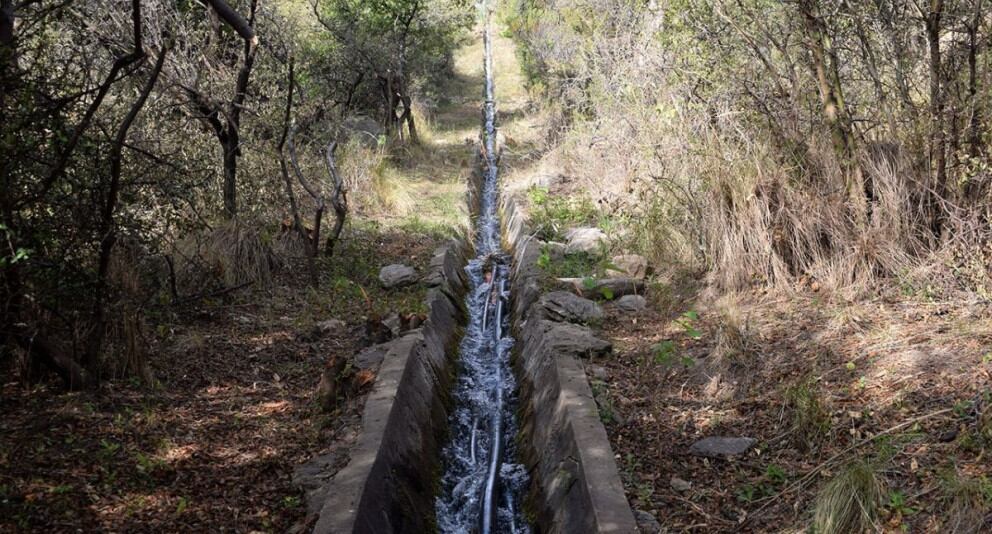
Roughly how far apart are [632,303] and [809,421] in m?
3.23

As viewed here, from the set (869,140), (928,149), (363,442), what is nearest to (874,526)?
(363,442)

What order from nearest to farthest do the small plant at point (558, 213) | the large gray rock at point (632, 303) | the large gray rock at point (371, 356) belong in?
the large gray rock at point (371, 356), the large gray rock at point (632, 303), the small plant at point (558, 213)

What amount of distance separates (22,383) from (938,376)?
5578 mm

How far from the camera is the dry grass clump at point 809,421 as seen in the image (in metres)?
4.41

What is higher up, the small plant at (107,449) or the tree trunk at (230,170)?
the tree trunk at (230,170)

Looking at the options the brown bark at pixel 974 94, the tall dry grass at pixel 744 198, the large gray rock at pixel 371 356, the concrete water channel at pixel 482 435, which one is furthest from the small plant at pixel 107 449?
the brown bark at pixel 974 94

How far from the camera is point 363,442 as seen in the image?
15.9 feet

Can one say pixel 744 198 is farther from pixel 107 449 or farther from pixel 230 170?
pixel 107 449

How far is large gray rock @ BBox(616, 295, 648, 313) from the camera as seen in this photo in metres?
7.56

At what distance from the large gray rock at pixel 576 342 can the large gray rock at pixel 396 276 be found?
87.8 inches

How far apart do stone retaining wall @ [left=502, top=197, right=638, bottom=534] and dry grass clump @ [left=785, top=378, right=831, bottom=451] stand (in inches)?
42.5

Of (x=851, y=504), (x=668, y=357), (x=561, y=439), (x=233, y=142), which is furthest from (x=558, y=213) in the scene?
(x=851, y=504)

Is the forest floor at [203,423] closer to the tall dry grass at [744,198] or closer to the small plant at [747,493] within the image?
the small plant at [747,493]

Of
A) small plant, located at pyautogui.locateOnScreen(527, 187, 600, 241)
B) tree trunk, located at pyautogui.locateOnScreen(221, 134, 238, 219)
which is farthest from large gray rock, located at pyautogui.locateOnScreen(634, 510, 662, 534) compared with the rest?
small plant, located at pyautogui.locateOnScreen(527, 187, 600, 241)
